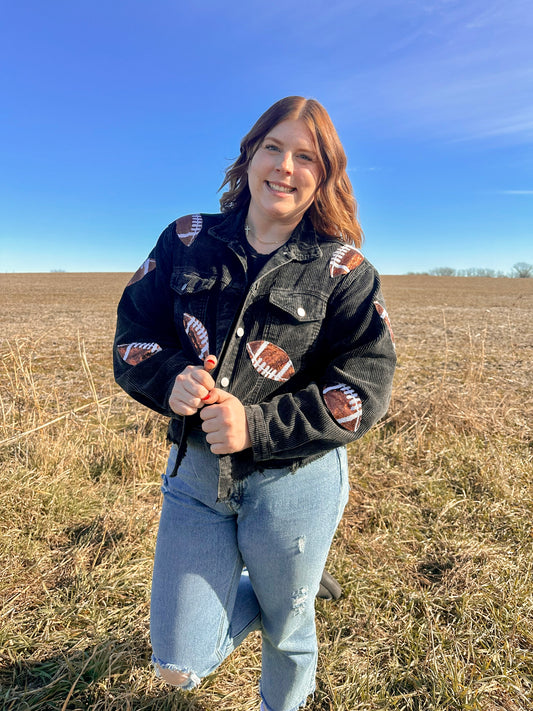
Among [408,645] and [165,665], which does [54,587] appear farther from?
[408,645]

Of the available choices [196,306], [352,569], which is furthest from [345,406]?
[352,569]

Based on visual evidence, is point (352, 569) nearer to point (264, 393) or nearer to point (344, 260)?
point (264, 393)

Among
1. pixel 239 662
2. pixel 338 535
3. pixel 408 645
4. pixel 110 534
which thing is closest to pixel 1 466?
pixel 110 534

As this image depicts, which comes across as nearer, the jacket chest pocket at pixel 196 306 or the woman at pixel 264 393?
the woman at pixel 264 393

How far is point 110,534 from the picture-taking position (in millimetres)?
2736

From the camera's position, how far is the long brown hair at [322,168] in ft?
5.49

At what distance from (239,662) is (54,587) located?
41.0 inches

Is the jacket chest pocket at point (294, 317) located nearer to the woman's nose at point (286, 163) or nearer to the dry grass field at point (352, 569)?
the woman's nose at point (286, 163)

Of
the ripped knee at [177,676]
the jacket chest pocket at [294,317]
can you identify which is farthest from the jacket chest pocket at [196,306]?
the ripped knee at [177,676]

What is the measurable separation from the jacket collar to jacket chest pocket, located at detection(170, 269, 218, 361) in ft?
0.54

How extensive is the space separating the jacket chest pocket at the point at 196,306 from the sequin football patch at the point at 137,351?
4.8 inches

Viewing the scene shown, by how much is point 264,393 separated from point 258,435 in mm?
191

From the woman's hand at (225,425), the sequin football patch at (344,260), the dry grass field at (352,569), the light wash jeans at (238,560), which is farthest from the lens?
the dry grass field at (352,569)

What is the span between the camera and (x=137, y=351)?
5.59 feet
